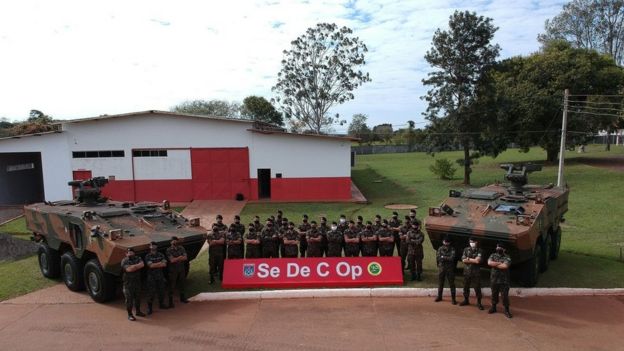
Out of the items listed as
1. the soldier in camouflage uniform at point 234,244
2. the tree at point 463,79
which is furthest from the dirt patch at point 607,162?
the soldier in camouflage uniform at point 234,244

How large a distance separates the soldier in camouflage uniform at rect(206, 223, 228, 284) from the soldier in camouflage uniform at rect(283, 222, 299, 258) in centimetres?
144

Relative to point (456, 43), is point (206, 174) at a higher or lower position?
lower

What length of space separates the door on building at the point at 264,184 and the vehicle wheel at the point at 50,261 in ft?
44.0

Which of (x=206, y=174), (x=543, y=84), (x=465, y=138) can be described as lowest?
(x=206, y=174)

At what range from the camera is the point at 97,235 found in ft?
30.2

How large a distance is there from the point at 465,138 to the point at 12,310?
23.6m

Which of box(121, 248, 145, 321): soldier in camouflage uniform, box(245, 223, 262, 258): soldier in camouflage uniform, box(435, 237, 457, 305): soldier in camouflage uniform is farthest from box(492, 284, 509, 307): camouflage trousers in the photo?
box(121, 248, 145, 321): soldier in camouflage uniform

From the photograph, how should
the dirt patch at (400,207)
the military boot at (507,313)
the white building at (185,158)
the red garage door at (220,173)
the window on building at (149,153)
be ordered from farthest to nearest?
1. the window on building at (149,153)
2. the red garage door at (220,173)
3. the white building at (185,158)
4. the dirt patch at (400,207)
5. the military boot at (507,313)

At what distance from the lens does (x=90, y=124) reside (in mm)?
23375

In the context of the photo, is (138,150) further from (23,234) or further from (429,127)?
(429,127)

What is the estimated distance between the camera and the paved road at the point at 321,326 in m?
7.50

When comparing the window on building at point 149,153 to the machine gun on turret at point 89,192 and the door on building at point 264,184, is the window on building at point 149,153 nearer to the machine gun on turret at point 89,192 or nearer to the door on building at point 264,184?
the door on building at point 264,184

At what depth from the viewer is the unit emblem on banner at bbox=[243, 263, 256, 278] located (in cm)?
1027

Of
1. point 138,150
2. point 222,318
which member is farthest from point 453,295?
point 138,150
